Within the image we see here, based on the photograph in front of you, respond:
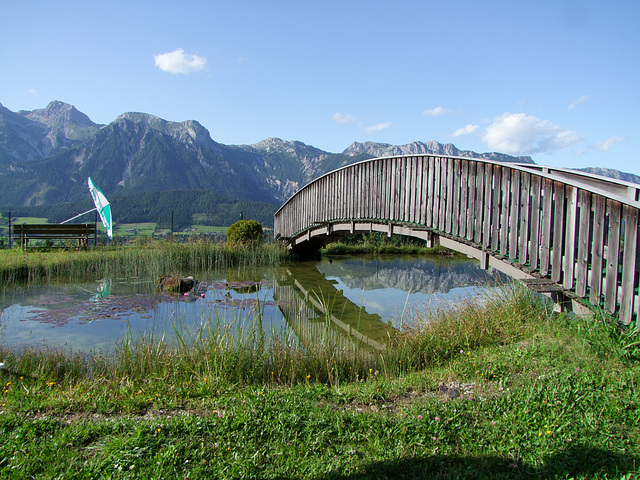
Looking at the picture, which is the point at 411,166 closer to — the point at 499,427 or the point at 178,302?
the point at 178,302

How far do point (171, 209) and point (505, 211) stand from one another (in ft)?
293

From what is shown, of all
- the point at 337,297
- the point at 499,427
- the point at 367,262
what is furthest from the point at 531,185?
the point at 367,262

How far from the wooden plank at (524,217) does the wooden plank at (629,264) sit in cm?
178

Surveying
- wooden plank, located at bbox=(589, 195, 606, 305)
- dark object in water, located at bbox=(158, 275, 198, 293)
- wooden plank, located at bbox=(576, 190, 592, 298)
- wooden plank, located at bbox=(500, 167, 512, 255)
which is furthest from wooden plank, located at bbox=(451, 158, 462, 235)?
dark object in water, located at bbox=(158, 275, 198, 293)

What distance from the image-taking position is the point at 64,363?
181 inches

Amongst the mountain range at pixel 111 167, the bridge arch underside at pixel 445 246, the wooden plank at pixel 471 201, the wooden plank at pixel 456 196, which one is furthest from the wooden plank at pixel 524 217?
the mountain range at pixel 111 167

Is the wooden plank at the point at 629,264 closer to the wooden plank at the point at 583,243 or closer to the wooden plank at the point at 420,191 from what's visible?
the wooden plank at the point at 583,243

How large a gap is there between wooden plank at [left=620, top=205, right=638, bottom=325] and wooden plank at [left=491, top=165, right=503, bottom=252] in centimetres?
247

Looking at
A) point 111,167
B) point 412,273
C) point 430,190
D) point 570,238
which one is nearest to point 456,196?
point 430,190

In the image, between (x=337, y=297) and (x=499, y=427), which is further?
(x=337, y=297)

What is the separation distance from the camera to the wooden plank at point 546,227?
5723 mm

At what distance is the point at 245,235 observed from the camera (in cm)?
1583

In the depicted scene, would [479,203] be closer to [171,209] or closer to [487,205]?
[487,205]

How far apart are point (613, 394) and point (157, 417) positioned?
333cm
